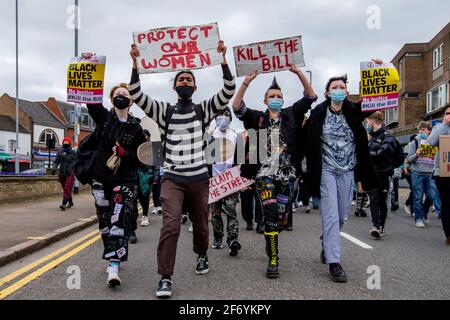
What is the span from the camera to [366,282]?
15.2 ft

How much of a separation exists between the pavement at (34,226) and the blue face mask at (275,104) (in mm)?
3599

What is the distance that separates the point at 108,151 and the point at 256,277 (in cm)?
198

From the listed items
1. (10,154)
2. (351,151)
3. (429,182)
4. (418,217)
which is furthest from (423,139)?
(10,154)

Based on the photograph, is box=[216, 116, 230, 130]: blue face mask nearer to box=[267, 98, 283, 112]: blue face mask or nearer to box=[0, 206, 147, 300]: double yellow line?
box=[267, 98, 283, 112]: blue face mask

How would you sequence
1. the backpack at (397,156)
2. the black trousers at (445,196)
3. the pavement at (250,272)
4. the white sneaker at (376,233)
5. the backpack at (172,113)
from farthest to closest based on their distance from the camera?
the backpack at (397,156) < the white sneaker at (376,233) < the black trousers at (445,196) < the backpack at (172,113) < the pavement at (250,272)

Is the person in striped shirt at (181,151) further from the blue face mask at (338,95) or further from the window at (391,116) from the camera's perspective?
the window at (391,116)

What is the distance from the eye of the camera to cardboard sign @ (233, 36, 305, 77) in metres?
5.14

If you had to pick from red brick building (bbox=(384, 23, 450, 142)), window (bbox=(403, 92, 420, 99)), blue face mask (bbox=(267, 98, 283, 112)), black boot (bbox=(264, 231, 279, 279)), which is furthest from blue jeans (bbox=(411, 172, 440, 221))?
window (bbox=(403, 92, 420, 99))

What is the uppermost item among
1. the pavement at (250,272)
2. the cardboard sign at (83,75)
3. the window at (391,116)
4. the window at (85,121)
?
the window at (85,121)

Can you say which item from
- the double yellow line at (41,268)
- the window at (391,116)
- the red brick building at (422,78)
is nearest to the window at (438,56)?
the red brick building at (422,78)

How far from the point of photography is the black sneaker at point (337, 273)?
465 centimetres

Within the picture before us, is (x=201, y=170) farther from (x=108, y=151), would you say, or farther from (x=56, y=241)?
(x=56, y=241)

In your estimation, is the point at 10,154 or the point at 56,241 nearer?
the point at 56,241

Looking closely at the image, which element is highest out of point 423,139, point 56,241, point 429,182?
point 423,139
